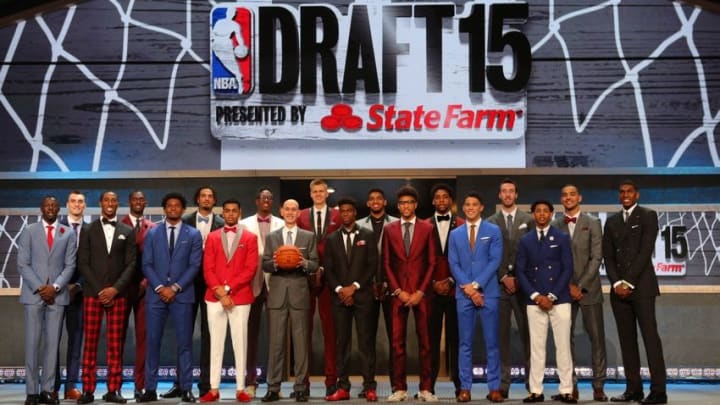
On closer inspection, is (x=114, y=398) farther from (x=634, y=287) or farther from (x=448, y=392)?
(x=634, y=287)

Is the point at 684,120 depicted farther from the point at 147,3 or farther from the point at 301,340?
the point at 147,3

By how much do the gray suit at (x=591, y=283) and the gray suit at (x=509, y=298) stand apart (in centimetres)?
45

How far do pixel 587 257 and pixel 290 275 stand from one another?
8.79 ft

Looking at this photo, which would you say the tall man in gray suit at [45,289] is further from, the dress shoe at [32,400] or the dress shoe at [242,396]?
the dress shoe at [242,396]

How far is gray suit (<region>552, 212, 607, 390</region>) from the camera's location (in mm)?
8766

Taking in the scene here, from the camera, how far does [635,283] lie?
339 inches

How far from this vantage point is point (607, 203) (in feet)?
34.7

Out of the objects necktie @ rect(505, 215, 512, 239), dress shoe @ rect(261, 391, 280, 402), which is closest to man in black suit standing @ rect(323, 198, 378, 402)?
dress shoe @ rect(261, 391, 280, 402)

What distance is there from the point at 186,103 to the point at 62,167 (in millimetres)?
1517

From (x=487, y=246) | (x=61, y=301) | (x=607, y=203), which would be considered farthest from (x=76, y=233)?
(x=607, y=203)

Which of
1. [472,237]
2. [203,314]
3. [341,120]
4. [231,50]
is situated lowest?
[203,314]

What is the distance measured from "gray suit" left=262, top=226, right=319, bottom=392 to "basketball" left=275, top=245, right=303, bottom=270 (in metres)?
0.12

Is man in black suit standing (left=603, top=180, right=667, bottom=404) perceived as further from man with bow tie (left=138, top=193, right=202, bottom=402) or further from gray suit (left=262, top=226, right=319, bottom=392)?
man with bow tie (left=138, top=193, right=202, bottom=402)

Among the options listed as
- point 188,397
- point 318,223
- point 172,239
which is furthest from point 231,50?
point 188,397
